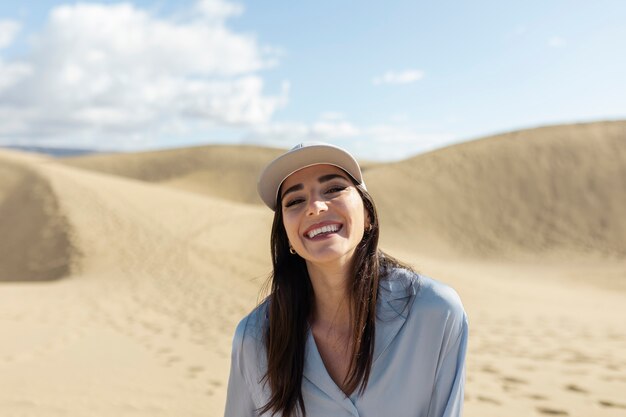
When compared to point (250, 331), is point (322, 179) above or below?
above

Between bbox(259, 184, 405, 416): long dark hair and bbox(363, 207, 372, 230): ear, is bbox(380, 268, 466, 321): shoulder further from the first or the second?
bbox(363, 207, 372, 230): ear

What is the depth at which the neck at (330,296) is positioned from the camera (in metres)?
1.88

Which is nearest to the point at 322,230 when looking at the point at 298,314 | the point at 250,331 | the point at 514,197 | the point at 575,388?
the point at 298,314

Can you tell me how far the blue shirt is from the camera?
165cm

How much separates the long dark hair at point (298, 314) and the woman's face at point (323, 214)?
10cm

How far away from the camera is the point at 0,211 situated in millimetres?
16359

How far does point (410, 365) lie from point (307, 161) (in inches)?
31.0

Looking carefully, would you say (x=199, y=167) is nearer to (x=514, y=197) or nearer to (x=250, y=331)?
(x=514, y=197)

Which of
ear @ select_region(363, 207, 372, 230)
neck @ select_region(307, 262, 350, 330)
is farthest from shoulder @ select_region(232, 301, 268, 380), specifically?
ear @ select_region(363, 207, 372, 230)

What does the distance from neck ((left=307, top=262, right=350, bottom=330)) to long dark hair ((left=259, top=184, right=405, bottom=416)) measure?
0.11ft

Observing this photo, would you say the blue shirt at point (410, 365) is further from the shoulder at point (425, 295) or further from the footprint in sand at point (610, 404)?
the footprint in sand at point (610, 404)

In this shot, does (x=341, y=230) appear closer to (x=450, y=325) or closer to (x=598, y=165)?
(x=450, y=325)

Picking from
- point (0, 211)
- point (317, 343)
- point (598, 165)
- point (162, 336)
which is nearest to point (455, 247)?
point (598, 165)

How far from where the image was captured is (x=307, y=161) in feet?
5.93
